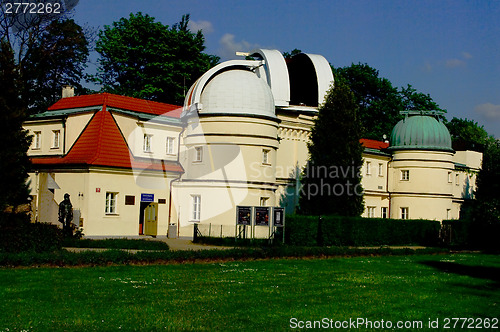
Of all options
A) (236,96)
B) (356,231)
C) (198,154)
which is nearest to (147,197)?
(198,154)

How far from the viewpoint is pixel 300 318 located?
1184 cm

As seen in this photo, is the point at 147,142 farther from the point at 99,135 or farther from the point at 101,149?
the point at 101,149

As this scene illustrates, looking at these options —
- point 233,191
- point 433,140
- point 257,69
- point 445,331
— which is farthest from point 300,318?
point 433,140

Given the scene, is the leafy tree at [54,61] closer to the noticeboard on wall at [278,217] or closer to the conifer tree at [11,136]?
the conifer tree at [11,136]

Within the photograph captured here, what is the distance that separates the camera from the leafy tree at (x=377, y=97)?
68812mm

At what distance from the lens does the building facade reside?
33.7 meters

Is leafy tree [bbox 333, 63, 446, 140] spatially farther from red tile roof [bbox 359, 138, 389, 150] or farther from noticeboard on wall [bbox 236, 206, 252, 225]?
noticeboard on wall [bbox 236, 206, 252, 225]

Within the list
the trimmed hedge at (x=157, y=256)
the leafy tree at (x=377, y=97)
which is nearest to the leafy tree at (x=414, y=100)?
the leafy tree at (x=377, y=97)

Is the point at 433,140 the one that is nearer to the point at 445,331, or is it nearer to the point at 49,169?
the point at 49,169

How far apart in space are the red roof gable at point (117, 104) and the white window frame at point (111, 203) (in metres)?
5.52

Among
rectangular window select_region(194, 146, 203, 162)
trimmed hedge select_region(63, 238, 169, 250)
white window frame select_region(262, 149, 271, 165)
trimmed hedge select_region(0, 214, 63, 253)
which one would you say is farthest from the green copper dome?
trimmed hedge select_region(0, 214, 63, 253)

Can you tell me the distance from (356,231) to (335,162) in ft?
13.3

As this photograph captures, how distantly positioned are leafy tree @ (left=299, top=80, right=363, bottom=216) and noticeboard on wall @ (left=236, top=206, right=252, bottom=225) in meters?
5.33

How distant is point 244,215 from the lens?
31.9 metres
